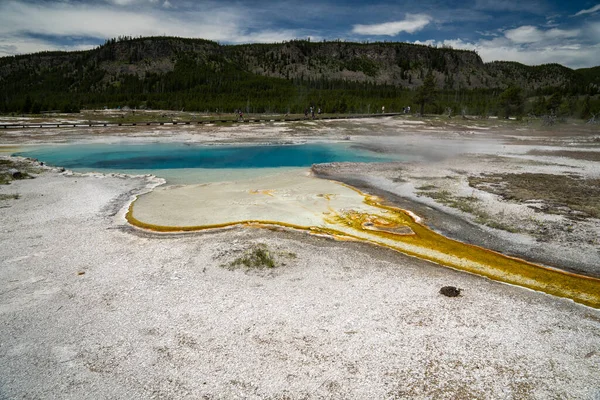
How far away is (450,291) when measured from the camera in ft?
25.8

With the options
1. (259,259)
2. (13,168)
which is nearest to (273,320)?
(259,259)

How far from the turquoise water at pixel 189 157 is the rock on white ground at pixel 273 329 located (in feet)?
41.6

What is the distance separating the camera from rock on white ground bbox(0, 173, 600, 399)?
17.6 ft

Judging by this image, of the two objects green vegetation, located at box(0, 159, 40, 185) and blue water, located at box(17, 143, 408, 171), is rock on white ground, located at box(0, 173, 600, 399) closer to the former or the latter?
green vegetation, located at box(0, 159, 40, 185)

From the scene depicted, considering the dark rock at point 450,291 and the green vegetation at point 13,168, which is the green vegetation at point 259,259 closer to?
the dark rock at point 450,291

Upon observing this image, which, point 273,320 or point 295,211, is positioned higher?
point 295,211

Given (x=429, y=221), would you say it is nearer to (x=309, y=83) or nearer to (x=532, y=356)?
(x=532, y=356)

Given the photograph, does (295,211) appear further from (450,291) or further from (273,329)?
(273,329)

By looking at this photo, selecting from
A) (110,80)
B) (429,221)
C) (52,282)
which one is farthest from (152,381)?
(110,80)

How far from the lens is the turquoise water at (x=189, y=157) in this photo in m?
25.6

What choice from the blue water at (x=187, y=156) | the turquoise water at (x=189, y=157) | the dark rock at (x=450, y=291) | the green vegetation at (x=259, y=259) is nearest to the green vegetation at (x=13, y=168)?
the turquoise water at (x=189, y=157)

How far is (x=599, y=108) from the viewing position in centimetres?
8794

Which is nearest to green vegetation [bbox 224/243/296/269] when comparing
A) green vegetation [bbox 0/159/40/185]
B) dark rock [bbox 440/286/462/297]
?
dark rock [bbox 440/286/462/297]

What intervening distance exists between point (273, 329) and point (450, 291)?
3911 millimetres
